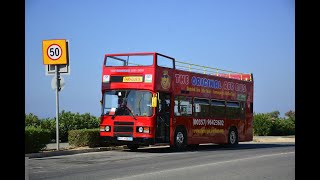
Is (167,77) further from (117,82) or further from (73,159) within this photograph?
(73,159)

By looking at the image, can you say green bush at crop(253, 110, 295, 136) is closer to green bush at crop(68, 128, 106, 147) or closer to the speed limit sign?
green bush at crop(68, 128, 106, 147)

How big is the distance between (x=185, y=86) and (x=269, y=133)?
70.3ft

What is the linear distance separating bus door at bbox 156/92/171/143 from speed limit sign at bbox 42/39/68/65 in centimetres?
415

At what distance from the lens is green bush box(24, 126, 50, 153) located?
16.0 meters

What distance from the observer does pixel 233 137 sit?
76.5ft

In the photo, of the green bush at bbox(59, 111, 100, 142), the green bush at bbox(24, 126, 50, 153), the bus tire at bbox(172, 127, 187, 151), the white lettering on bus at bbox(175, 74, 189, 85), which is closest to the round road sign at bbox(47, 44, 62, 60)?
the green bush at bbox(24, 126, 50, 153)

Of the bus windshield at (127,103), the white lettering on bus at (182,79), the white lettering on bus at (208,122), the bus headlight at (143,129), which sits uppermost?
the white lettering on bus at (182,79)

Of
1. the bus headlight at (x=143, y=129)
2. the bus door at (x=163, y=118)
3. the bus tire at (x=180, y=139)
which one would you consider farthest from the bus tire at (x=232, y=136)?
the bus headlight at (x=143, y=129)

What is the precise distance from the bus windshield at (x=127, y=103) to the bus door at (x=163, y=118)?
1.80ft

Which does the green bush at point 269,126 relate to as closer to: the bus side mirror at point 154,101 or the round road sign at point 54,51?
the bus side mirror at point 154,101

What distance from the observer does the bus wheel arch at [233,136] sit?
75.6 ft

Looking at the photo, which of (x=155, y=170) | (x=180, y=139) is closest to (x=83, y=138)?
(x=180, y=139)

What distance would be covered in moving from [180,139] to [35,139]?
609cm

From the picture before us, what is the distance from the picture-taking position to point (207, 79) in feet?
69.9
